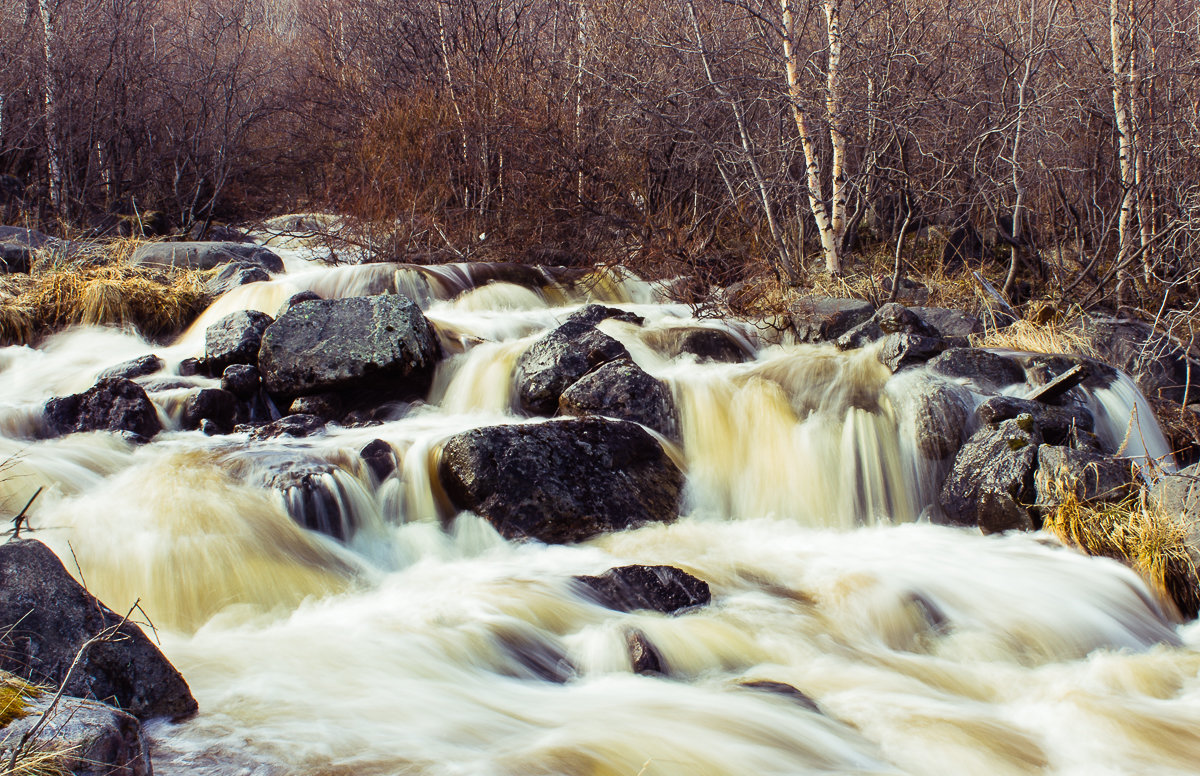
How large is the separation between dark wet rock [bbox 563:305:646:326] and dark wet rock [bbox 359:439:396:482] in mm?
2708

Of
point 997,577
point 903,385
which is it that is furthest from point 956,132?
point 997,577

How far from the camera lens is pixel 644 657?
12.1ft

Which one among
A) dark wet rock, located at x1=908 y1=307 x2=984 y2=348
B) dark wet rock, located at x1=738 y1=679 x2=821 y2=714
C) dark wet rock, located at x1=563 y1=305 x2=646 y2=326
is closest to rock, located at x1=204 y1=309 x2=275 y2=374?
dark wet rock, located at x1=563 y1=305 x2=646 y2=326

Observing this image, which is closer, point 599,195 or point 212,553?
point 212,553

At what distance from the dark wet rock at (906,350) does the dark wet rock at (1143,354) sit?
4.92 feet

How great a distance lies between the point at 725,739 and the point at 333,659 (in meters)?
1.56

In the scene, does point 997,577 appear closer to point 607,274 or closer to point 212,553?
point 212,553

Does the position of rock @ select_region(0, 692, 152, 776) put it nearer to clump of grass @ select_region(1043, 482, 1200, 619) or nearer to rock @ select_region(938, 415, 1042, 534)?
clump of grass @ select_region(1043, 482, 1200, 619)

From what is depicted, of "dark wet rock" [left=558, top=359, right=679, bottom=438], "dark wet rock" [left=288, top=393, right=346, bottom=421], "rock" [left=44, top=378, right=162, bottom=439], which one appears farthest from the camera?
"dark wet rock" [left=288, top=393, right=346, bottom=421]

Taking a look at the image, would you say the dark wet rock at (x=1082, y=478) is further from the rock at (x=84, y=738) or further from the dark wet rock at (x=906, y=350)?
the rock at (x=84, y=738)

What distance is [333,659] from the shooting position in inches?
141

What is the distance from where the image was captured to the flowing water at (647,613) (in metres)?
3.03

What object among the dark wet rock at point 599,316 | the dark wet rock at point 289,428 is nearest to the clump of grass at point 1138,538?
the dark wet rock at point 599,316

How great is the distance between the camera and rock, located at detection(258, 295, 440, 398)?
22.9 ft
